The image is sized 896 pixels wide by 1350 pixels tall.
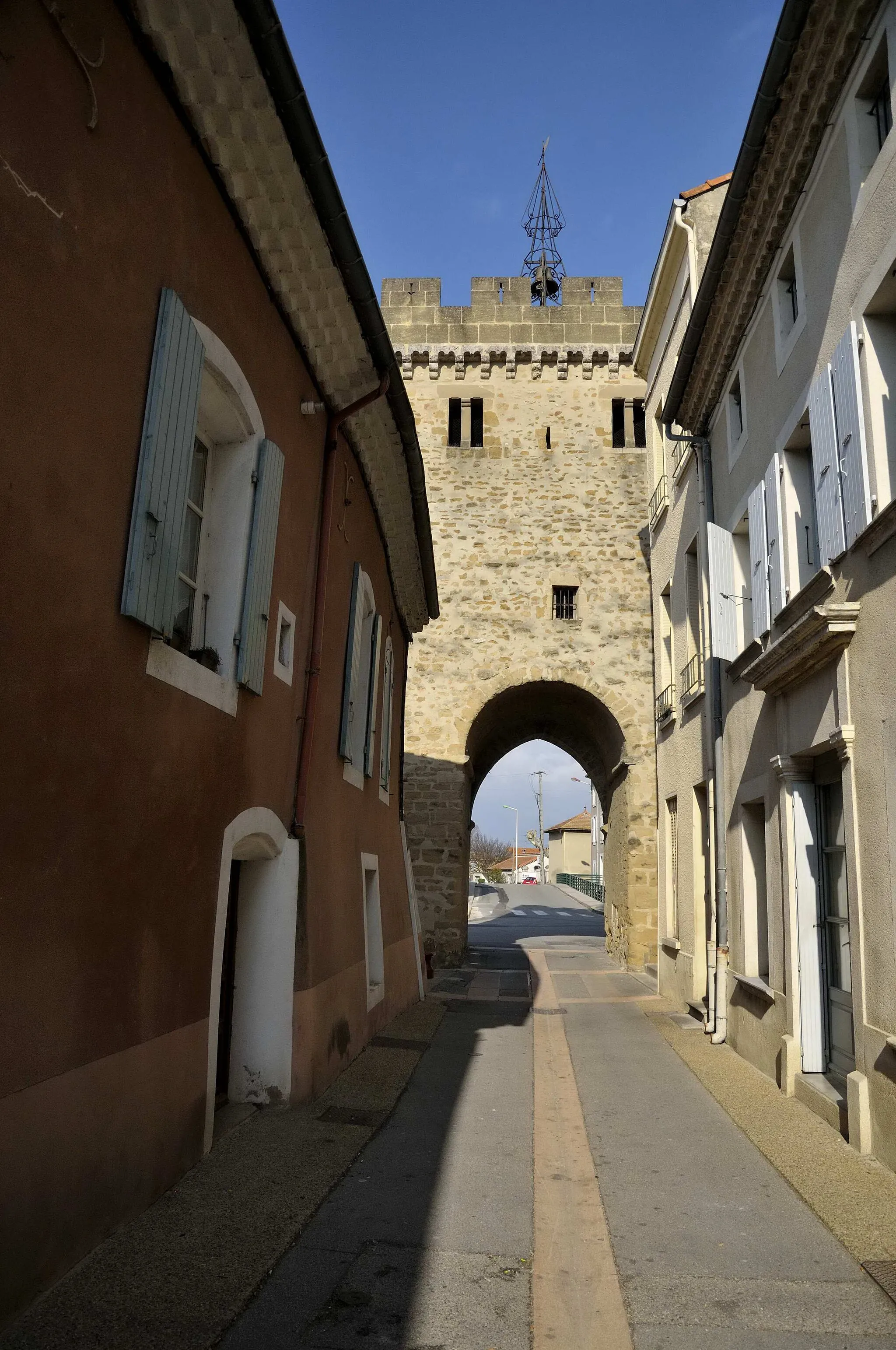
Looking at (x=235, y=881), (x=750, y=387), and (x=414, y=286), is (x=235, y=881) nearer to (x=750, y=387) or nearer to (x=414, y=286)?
(x=750, y=387)

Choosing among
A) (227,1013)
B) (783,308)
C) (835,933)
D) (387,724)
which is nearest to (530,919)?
(387,724)

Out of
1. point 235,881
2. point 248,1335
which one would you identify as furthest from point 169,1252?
point 235,881

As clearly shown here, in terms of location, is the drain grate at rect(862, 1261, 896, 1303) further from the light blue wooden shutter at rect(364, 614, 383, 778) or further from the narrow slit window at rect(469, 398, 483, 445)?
the narrow slit window at rect(469, 398, 483, 445)

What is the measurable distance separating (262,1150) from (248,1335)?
6.04 feet

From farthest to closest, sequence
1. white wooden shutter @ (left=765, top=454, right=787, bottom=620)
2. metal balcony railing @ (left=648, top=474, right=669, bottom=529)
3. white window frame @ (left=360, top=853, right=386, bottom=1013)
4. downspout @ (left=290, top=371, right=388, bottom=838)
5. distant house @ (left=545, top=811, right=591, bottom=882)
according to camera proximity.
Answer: distant house @ (left=545, top=811, right=591, bottom=882) → metal balcony railing @ (left=648, top=474, right=669, bottom=529) → white window frame @ (left=360, top=853, right=386, bottom=1013) → white wooden shutter @ (left=765, top=454, right=787, bottom=620) → downspout @ (left=290, top=371, right=388, bottom=838)

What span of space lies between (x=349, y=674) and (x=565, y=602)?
10064 mm

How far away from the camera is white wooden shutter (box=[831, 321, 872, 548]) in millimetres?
5488

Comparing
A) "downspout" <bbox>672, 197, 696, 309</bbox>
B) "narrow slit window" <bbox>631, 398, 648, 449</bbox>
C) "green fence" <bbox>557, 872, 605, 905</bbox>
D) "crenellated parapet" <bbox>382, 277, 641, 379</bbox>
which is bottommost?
"green fence" <bbox>557, 872, 605, 905</bbox>

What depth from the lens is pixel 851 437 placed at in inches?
223

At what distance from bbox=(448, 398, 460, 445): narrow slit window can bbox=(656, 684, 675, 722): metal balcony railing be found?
7.07 metres

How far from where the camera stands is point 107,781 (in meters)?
3.57

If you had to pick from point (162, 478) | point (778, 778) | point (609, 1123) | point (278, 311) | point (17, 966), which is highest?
point (278, 311)

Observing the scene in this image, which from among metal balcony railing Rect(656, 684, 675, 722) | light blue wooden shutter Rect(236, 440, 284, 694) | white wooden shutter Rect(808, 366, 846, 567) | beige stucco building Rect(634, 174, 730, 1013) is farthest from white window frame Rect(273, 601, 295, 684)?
metal balcony railing Rect(656, 684, 675, 722)

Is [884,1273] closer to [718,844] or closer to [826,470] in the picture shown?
[826,470]
